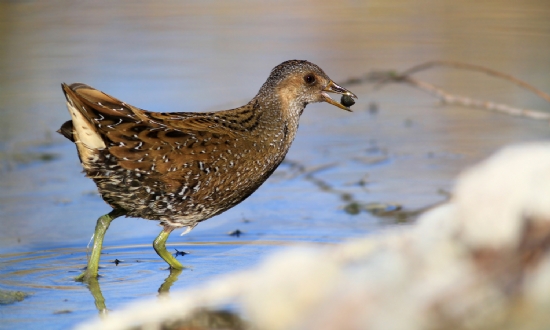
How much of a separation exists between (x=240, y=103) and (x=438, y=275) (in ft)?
21.7

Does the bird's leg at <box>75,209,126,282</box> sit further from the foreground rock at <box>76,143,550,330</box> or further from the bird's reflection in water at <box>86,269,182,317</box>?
the foreground rock at <box>76,143,550,330</box>

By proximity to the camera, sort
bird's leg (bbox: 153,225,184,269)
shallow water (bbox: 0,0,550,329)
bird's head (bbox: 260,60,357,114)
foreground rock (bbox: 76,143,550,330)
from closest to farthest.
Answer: foreground rock (bbox: 76,143,550,330), bird's leg (bbox: 153,225,184,269), shallow water (bbox: 0,0,550,329), bird's head (bbox: 260,60,357,114)

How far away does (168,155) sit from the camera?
4723 millimetres

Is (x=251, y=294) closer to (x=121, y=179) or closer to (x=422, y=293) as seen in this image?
(x=422, y=293)

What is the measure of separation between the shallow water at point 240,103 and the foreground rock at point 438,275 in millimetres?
2128

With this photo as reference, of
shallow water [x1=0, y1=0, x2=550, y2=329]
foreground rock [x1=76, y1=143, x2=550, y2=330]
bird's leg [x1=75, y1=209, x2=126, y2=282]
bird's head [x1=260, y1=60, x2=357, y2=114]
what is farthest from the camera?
bird's head [x1=260, y1=60, x2=357, y2=114]

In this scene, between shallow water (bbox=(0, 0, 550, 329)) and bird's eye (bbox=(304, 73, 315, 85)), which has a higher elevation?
bird's eye (bbox=(304, 73, 315, 85))

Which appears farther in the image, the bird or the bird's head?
the bird's head

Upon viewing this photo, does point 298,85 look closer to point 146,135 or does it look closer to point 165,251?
point 146,135

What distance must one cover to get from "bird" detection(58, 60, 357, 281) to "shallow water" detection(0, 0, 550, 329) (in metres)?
0.37

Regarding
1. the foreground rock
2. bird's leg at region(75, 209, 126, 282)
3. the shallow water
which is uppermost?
the foreground rock

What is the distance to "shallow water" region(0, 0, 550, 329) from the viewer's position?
5273 mm

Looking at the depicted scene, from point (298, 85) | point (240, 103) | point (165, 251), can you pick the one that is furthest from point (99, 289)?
point (240, 103)

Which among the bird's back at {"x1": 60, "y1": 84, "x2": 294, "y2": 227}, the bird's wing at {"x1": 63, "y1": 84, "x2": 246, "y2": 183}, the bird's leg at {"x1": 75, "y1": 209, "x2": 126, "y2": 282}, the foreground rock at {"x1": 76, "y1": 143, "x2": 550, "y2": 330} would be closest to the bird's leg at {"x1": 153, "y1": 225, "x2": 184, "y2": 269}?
the bird's back at {"x1": 60, "y1": 84, "x2": 294, "y2": 227}
